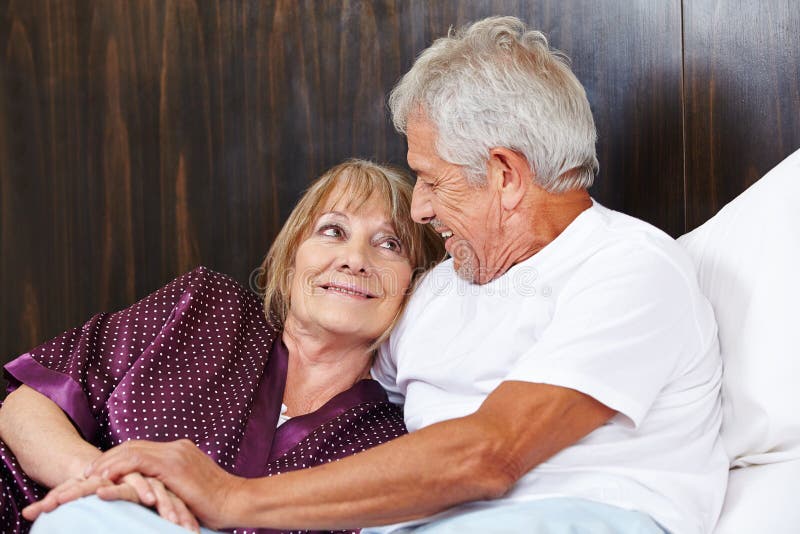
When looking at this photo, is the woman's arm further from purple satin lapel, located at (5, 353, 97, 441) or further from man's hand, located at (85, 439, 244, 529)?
man's hand, located at (85, 439, 244, 529)

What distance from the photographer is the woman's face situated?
174 cm

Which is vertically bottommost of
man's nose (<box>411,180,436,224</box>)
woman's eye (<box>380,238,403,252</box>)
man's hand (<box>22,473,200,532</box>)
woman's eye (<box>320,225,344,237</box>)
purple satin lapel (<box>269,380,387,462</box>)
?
purple satin lapel (<box>269,380,387,462</box>)

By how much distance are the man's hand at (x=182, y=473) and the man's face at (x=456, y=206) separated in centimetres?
56

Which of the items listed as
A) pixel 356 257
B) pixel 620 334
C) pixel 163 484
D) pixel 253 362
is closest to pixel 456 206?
pixel 356 257

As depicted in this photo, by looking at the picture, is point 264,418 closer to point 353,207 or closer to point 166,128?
point 353,207

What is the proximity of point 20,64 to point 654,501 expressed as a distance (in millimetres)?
1845

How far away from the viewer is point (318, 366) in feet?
5.97

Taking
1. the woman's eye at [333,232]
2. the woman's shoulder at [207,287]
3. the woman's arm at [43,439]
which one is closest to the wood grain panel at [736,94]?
the woman's eye at [333,232]

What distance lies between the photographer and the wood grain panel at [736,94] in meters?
1.80

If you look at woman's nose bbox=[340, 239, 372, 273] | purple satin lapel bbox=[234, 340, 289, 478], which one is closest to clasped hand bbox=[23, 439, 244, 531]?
purple satin lapel bbox=[234, 340, 289, 478]

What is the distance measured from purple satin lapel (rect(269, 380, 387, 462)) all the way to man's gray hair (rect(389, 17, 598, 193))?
49 centimetres

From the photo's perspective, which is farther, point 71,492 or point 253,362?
point 253,362

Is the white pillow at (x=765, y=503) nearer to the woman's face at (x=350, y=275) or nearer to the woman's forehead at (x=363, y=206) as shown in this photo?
the woman's face at (x=350, y=275)

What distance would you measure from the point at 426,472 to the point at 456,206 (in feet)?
1.68
